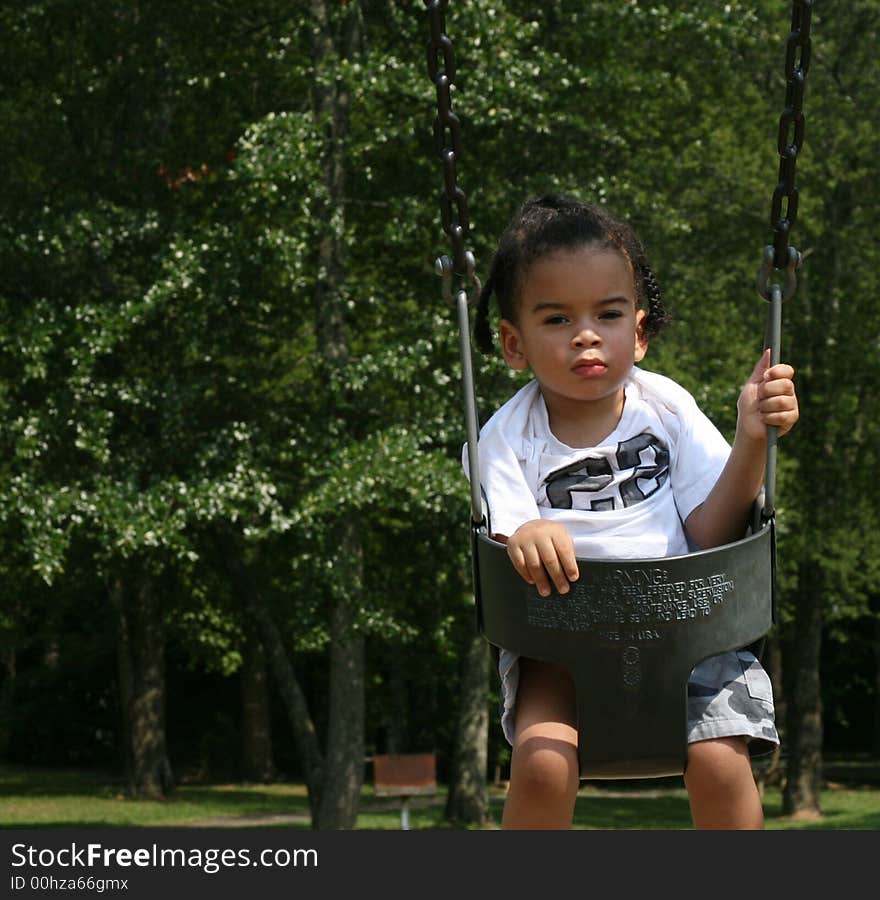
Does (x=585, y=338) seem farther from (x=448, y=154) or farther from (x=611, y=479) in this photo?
(x=448, y=154)

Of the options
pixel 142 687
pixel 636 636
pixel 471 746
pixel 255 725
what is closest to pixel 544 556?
pixel 636 636

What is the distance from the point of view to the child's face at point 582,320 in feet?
10.2

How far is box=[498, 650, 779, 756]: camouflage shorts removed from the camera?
2.98 metres

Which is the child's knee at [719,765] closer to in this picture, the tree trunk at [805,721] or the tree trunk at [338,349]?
the tree trunk at [338,349]

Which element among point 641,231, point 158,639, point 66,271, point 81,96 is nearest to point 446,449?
point 641,231

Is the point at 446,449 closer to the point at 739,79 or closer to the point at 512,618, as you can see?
the point at 739,79

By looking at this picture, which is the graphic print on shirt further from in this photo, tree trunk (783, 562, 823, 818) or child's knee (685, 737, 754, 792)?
tree trunk (783, 562, 823, 818)

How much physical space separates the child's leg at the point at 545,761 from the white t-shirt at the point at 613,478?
31 centimetres

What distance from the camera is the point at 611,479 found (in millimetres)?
3156

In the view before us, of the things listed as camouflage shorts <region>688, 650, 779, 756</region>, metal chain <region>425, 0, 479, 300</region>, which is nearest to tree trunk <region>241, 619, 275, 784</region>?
metal chain <region>425, 0, 479, 300</region>

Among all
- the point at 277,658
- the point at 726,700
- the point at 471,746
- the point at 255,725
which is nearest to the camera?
the point at 726,700

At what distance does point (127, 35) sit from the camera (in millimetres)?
13406

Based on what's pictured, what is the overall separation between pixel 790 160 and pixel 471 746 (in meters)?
15.3

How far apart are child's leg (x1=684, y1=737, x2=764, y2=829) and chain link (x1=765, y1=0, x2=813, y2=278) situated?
106 centimetres
